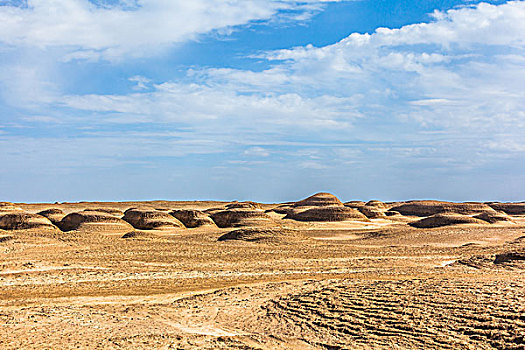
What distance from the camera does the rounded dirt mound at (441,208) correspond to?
52688 millimetres

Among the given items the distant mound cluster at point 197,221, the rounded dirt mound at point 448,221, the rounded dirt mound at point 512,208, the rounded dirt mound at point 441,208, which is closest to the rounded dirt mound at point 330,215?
the distant mound cluster at point 197,221

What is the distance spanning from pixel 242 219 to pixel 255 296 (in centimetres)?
2596

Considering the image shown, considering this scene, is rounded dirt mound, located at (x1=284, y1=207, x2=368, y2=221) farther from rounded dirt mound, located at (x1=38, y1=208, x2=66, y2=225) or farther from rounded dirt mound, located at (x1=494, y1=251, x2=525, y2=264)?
rounded dirt mound, located at (x1=494, y1=251, x2=525, y2=264)

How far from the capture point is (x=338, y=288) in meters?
13.1

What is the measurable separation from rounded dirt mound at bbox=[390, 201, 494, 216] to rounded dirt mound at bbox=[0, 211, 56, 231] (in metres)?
37.9

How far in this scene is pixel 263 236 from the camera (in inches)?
1113

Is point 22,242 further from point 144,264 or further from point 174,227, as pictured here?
point 174,227

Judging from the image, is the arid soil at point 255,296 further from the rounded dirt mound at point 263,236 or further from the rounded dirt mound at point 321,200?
the rounded dirt mound at point 321,200

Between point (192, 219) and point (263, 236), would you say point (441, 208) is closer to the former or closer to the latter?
point (192, 219)

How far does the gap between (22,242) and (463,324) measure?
2225 cm

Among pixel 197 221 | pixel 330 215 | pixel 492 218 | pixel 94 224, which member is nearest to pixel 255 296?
pixel 94 224

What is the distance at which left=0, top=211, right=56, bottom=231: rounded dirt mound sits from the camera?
114 feet

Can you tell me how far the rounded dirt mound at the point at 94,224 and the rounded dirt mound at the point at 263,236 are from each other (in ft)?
29.5

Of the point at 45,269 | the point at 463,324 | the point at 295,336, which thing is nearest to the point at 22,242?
the point at 45,269
